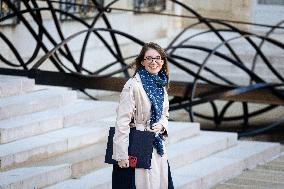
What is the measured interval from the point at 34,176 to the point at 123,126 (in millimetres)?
1648

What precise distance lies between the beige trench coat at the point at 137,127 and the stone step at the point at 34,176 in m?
1.38

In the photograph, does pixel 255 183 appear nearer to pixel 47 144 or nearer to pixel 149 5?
pixel 47 144

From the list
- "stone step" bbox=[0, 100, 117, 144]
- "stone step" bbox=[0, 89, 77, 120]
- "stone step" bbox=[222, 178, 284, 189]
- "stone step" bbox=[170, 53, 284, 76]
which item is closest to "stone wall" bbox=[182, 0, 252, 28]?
"stone step" bbox=[170, 53, 284, 76]

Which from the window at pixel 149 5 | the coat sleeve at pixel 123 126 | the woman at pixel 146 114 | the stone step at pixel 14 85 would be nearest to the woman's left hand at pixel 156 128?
the woman at pixel 146 114

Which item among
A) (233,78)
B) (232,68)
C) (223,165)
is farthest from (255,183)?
(232,68)

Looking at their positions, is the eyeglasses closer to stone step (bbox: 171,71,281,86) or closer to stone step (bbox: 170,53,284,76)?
stone step (bbox: 171,71,281,86)

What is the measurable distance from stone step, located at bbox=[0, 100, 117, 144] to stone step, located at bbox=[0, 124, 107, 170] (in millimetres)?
60

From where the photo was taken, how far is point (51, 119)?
31.7ft

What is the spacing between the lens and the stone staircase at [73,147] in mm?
8531

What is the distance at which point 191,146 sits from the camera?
10352 mm

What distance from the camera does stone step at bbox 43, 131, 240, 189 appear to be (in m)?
8.53

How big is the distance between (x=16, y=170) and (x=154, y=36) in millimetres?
10922

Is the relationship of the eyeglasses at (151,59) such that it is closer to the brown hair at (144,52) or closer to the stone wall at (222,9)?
the brown hair at (144,52)

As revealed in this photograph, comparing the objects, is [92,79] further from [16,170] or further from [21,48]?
[16,170]
